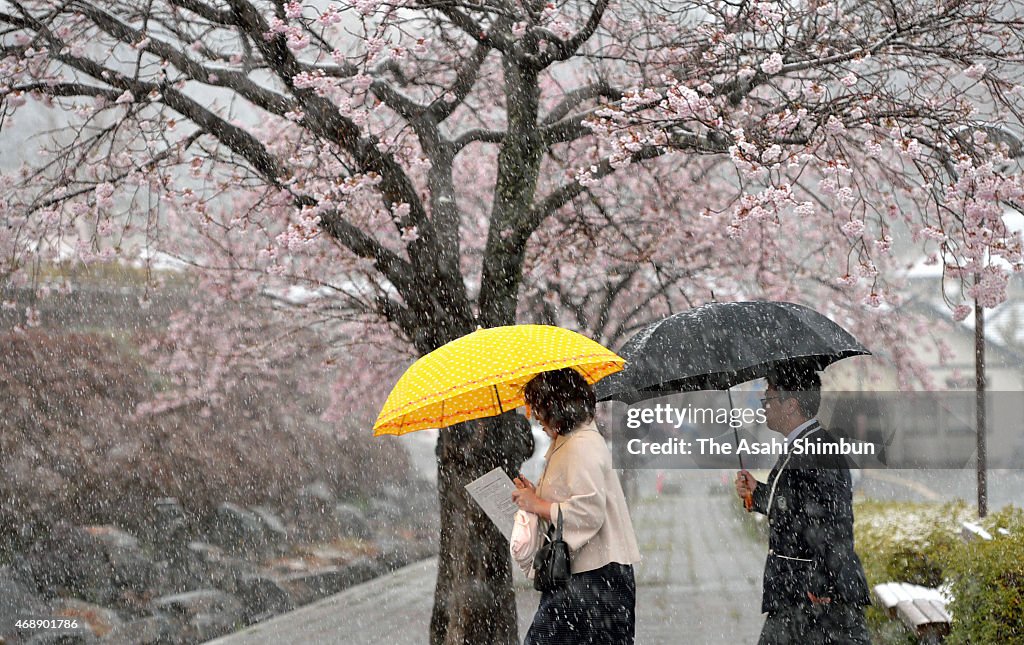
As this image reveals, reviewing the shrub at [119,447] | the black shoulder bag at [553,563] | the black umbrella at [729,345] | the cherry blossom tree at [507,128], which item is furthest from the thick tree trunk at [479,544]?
the shrub at [119,447]

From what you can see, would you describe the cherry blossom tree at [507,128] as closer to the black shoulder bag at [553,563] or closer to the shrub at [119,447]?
the black shoulder bag at [553,563]

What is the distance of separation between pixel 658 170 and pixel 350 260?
Answer: 3.88m

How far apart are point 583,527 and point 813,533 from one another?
962 mm

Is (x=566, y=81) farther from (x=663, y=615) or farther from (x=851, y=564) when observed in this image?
(x=851, y=564)

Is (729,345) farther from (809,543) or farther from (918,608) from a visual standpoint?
(918,608)

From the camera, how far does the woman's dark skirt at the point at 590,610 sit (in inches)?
147

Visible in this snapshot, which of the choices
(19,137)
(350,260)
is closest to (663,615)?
(350,260)

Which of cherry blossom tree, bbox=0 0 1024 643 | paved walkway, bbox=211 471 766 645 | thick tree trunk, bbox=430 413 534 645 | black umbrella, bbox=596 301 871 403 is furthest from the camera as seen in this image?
paved walkway, bbox=211 471 766 645

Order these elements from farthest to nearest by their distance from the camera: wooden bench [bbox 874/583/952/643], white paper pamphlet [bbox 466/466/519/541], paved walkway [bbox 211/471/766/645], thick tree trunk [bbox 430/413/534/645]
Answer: paved walkway [bbox 211/471/766/645] < thick tree trunk [bbox 430/413/534/645] < wooden bench [bbox 874/583/952/643] < white paper pamphlet [bbox 466/466/519/541]

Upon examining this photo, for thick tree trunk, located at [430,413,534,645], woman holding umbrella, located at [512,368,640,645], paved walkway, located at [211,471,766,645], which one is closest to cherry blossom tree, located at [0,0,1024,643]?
thick tree trunk, located at [430,413,534,645]

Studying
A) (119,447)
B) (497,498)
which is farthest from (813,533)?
(119,447)

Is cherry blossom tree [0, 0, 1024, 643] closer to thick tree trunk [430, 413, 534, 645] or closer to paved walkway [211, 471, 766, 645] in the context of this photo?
thick tree trunk [430, 413, 534, 645]

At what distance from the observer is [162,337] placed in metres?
18.2

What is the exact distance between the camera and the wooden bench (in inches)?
251
